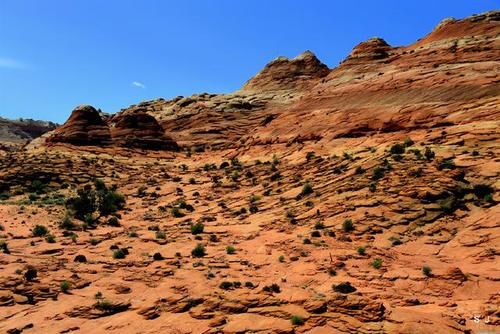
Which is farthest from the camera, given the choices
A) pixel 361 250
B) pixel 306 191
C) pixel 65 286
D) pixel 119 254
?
pixel 306 191

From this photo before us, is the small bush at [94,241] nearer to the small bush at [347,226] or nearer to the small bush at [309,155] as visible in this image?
the small bush at [347,226]

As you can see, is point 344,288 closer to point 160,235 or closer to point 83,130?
point 160,235

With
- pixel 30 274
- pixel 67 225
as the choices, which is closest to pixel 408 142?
pixel 67 225

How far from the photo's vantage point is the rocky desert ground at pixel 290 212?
17531 millimetres

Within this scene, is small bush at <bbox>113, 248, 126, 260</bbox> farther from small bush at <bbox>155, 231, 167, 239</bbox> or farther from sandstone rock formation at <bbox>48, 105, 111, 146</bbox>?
sandstone rock formation at <bbox>48, 105, 111, 146</bbox>

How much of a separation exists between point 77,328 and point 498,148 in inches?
1170

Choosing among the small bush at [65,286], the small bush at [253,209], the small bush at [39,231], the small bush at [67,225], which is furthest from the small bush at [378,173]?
the small bush at [39,231]

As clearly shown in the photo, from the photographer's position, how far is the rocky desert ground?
17.5 metres

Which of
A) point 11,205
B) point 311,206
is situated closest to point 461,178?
point 311,206

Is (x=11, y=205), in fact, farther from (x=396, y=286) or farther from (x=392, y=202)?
(x=396, y=286)

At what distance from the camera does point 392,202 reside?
29.2 metres

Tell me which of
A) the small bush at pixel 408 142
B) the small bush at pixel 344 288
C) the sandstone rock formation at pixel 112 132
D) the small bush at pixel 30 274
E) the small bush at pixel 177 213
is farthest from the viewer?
the sandstone rock formation at pixel 112 132

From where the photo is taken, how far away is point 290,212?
106ft

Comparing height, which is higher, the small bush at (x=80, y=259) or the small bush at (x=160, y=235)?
the small bush at (x=160, y=235)
